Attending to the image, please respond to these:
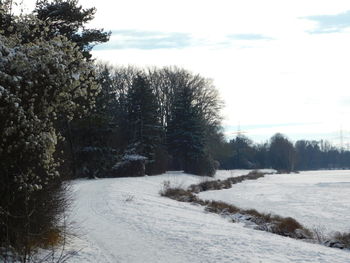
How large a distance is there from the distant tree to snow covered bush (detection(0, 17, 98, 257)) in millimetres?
110223

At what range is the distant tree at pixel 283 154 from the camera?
11469cm

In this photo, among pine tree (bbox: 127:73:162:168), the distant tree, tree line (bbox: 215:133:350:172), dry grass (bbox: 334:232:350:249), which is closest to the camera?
dry grass (bbox: 334:232:350:249)

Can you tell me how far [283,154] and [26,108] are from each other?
112 m

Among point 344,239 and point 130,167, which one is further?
point 130,167

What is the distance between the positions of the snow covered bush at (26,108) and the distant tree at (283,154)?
11022cm

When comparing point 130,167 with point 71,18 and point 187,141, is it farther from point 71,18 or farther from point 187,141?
point 71,18

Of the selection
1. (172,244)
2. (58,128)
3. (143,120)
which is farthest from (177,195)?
(143,120)

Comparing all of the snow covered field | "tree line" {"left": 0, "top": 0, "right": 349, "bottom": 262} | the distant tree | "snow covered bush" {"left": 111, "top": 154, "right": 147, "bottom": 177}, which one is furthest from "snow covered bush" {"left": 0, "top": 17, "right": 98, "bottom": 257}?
the distant tree

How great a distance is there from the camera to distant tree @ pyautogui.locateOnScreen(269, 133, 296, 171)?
114688 mm

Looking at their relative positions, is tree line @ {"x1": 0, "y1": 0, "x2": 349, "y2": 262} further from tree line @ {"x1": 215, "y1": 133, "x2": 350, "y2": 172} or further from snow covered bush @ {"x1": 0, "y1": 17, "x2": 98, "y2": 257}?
tree line @ {"x1": 215, "y1": 133, "x2": 350, "y2": 172}

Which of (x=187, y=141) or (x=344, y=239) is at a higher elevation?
(x=187, y=141)

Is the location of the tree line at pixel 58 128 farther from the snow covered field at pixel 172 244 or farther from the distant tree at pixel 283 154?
the distant tree at pixel 283 154

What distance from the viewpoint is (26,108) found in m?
7.19

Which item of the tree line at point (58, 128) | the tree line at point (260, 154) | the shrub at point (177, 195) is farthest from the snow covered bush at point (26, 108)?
the tree line at point (260, 154)
